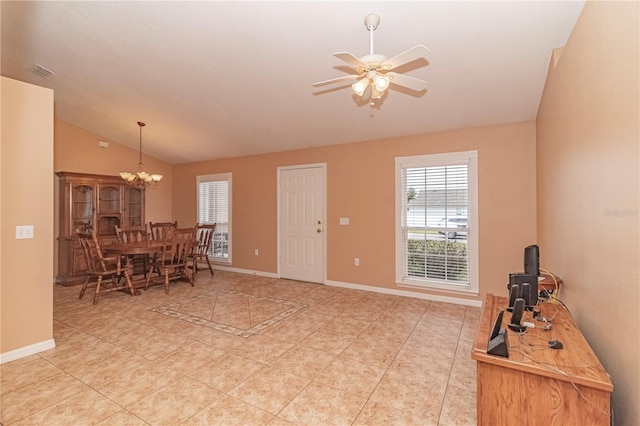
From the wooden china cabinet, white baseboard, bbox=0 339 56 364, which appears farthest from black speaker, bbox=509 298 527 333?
the wooden china cabinet

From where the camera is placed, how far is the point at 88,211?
5719mm

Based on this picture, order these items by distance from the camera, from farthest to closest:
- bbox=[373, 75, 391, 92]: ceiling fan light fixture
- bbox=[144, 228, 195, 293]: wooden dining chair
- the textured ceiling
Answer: bbox=[144, 228, 195, 293]: wooden dining chair < the textured ceiling < bbox=[373, 75, 391, 92]: ceiling fan light fixture

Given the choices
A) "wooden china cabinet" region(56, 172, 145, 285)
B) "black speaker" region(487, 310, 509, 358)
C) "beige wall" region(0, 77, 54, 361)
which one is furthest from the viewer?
"wooden china cabinet" region(56, 172, 145, 285)

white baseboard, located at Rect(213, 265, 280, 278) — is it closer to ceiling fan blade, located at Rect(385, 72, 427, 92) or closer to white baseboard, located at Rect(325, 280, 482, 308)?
white baseboard, located at Rect(325, 280, 482, 308)

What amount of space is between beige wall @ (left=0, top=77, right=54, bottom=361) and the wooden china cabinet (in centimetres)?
298

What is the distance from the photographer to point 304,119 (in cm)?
431

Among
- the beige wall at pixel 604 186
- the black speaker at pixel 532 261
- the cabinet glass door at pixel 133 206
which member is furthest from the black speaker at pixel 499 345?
the cabinet glass door at pixel 133 206

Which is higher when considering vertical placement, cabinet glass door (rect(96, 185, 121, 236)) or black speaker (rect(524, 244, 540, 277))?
cabinet glass door (rect(96, 185, 121, 236))

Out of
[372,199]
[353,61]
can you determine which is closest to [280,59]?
[353,61]

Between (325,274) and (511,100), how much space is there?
3589 mm

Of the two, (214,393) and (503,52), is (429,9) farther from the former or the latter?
(214,393)

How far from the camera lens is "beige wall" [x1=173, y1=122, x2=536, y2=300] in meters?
3.84

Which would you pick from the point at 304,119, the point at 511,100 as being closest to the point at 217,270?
the point at 304,119

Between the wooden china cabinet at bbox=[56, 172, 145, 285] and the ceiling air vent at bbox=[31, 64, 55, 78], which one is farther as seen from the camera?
the wooden china cabinet at bbox=[56, 172, 145, 285]
